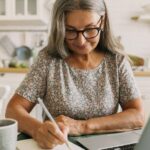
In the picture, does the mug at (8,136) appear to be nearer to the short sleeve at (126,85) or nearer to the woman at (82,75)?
the woman at (82,75)

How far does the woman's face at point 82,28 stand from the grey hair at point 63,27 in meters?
0.02

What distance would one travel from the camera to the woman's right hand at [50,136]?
85 cm

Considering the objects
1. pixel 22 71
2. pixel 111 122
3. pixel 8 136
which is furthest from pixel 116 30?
pixel 8 136

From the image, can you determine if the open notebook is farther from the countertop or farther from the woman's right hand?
the countertop

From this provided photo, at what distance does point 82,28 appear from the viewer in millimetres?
1209

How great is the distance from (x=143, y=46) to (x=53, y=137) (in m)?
2.79

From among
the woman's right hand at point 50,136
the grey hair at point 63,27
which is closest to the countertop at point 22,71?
the grey hair at point 63,27

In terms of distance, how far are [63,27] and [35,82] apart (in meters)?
0.25

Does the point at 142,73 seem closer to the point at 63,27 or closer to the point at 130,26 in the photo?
the point at 130,26

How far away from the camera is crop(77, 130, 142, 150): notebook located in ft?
2.75

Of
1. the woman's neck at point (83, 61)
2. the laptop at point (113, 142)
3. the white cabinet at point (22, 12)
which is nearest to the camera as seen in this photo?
the laptop at point (113, 142)

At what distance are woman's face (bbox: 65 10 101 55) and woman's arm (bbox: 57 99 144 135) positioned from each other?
0.30m

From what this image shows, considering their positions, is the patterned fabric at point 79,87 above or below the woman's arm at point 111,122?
above

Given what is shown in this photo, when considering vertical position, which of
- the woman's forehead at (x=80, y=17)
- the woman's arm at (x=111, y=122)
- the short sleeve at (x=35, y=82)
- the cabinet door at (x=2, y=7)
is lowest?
the woman's arm at (x=111, y=122)
